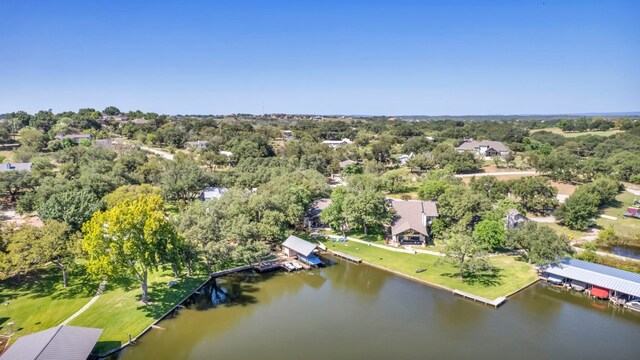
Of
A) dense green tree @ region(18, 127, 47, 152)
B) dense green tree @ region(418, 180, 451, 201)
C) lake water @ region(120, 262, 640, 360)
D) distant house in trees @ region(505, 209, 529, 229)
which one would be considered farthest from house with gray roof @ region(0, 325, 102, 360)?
dense green tree @ region(18, 127, 47, 152)

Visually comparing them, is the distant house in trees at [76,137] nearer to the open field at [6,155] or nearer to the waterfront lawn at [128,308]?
the open field at [6,155]

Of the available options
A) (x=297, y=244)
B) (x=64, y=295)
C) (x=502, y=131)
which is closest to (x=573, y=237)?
(x=297, y=244)

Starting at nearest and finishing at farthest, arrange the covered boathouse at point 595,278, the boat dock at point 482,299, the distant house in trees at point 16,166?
1. the boat dock at point 482,299
2. the covered boathouse at point 595,278
3. the distant house in trees at point 16,166

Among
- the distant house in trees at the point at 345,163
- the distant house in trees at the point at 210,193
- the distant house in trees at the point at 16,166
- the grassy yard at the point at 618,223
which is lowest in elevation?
the grassy yard at the point at 618,223

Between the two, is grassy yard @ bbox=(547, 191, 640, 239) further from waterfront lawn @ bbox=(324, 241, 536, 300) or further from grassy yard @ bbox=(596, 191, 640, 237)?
waterfront lawn @ bbox=(324, 241, 536, 300)

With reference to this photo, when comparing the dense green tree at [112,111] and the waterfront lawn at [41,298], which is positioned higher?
the dense green tree at [112,111]

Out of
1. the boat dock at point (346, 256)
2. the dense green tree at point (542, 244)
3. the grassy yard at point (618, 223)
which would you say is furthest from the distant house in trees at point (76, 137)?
the grassy yard at point (618, 223)

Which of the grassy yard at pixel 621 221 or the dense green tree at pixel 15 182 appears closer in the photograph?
the grassy yard at pixel 621 221

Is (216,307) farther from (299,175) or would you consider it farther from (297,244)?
(299,175)

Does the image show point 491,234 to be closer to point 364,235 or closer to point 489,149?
point 364,235
